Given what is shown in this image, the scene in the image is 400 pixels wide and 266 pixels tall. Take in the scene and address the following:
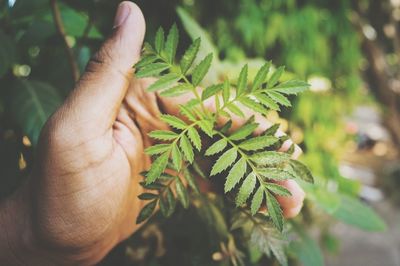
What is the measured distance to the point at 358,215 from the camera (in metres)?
1.69

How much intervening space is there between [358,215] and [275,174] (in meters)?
1.14

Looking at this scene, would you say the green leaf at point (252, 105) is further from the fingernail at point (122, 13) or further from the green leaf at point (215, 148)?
the fingernail at point (122, 13)

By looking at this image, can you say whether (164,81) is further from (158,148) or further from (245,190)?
(245,190)

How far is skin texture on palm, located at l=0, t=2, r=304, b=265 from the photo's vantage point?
908 millimetres

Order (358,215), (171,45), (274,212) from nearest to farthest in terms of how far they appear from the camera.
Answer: (274,212) → (171,45) → (358,215)

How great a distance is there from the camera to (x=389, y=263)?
13.9 ft

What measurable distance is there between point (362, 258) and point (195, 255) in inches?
151

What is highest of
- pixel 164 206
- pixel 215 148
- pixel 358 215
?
pixel 215 148

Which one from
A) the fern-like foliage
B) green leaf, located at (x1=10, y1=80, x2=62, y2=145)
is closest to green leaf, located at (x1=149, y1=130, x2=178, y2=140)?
the fern-like foliage

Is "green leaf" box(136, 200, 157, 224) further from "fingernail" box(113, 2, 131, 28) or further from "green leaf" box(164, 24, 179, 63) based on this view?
"fingernail" box(113, 2, 131, 28)

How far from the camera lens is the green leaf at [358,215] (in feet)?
5.41

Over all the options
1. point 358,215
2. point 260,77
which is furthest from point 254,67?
point 260,77

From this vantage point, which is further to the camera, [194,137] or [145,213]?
[145,213]

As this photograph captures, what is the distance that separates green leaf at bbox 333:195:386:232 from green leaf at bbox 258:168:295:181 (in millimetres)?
1018
